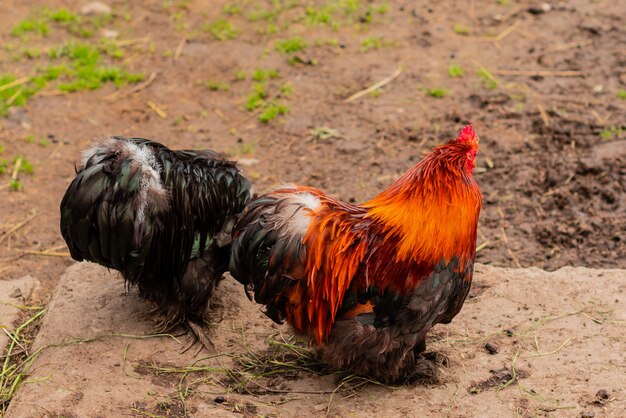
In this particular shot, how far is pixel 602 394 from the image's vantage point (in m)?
Result: 4.45

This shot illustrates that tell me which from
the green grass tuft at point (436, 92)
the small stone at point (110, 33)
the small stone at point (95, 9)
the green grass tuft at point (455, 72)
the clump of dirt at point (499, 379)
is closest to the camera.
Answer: the clump of dirt at point (499, 379)

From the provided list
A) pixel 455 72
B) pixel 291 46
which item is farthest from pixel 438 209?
pixel 291 46

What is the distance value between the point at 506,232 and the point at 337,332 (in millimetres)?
2642

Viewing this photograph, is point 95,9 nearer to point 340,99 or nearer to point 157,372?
point 340,99

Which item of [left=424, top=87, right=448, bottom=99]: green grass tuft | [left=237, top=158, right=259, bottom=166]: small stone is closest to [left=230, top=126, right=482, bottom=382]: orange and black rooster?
[left=237, top=158, right=259, bottom=166]: small stone

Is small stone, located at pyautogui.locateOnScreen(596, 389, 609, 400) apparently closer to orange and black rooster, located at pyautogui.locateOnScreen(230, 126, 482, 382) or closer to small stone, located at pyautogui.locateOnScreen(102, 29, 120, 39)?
orange and black rooster, located at pyautogui.locateOnScreen(230, 126, 482, 382)

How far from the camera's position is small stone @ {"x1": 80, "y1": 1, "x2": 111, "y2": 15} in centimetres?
1003

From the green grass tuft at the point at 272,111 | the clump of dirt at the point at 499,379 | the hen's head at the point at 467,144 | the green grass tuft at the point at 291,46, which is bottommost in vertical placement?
the clump of dirt at the point at 499,379

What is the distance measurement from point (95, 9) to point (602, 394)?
8250mm

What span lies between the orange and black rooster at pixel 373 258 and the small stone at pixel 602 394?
0.97 metres

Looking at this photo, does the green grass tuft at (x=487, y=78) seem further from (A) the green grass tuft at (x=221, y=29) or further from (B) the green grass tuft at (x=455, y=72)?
(A) the green grass tuft at (x=221, y=29)

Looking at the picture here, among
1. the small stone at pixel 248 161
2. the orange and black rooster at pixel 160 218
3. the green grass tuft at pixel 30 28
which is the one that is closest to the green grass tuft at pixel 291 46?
the small stone at pixel 248 161

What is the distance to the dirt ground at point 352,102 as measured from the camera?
22.4 ft

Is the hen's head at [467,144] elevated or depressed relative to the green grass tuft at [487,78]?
elevated
